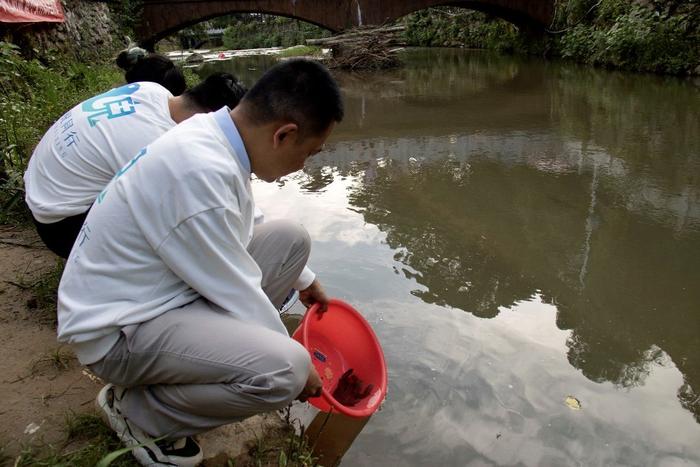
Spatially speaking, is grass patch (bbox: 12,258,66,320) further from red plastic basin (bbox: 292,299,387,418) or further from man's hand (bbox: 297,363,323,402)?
man's hand (bbox: 297,363,323,402)

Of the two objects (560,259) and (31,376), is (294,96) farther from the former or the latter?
(560,259)

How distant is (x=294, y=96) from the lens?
1.37m

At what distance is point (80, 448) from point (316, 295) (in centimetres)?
86

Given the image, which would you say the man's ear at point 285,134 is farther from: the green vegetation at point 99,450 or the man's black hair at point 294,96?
the green vegetation at point 99,450

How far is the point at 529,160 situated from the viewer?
191 inches

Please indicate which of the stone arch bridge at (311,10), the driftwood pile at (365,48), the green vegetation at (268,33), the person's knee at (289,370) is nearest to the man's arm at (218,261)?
the person's knee at (289,370)

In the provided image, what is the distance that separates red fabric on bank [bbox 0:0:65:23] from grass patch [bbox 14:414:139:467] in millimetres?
5157

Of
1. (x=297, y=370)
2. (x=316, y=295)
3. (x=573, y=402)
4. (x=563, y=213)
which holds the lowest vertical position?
(x=563, y=213)

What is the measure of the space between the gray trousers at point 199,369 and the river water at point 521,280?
54cm

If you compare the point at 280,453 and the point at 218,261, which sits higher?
the point at 218,261

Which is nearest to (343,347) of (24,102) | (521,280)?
(521,280)

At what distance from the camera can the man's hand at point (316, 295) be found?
198 centimetres

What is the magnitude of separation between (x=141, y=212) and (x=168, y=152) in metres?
0.15

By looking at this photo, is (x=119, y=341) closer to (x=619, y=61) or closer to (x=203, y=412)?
(x=203, y=412)
